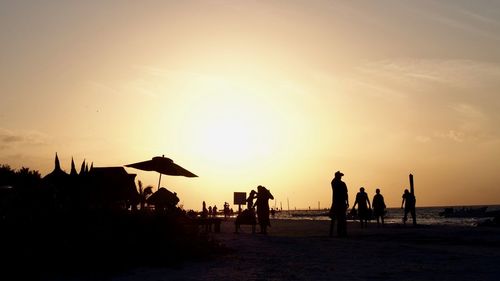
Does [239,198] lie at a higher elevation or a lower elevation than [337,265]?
higher

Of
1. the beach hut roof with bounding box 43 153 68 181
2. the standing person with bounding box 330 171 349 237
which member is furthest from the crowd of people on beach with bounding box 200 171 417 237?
the beach hut roof with bounding box 43 153 68 181

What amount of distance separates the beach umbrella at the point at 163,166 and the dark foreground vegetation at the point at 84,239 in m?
7.41

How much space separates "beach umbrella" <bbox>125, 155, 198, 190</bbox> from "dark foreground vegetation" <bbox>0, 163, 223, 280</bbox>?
7.41m

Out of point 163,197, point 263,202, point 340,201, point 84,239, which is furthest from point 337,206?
point 84,239

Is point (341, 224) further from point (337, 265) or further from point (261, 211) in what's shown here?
point (337, 265)

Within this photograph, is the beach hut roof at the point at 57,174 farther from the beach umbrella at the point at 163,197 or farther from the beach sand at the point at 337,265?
the beach sand at the point at 337,265

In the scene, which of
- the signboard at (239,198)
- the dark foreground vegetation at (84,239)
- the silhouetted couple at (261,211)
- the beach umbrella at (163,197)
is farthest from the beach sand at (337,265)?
the signboard at (239,198)

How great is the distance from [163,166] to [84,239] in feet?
31.2

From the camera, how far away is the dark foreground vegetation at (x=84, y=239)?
28.9 ft

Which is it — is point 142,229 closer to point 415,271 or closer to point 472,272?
point 415,271

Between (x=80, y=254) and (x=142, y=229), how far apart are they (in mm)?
1458

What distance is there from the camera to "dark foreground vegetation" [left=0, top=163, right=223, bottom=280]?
28.9ft

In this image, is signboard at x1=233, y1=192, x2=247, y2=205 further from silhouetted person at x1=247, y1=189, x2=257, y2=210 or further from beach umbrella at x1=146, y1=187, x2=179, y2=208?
beach umbrella at x1=146, y1=187, x2=179, y2=208

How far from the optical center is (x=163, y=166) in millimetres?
18953
